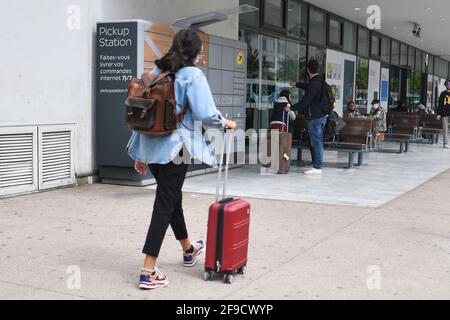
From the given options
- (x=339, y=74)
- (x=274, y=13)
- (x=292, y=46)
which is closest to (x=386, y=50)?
(x=339, y=74)

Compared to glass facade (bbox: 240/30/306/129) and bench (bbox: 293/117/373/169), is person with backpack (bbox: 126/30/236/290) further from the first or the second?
glass facade (bbox: 240/30/306/129)

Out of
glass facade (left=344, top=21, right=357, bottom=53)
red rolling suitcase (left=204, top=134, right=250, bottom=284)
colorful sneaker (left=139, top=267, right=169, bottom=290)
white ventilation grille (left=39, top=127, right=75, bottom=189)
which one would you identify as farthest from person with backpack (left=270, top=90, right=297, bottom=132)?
glass facade (left=344, top=21, right=357, bottom=53)

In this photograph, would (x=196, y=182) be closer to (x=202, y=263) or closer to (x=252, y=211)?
(x=252, y=211)

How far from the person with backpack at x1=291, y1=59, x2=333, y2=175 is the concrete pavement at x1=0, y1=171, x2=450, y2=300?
2792mm

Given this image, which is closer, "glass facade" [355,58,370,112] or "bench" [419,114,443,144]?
"bench" [419,114,443,144]

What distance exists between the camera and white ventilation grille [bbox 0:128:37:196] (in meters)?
7.34

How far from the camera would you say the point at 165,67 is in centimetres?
413

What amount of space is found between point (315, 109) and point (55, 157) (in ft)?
14.8

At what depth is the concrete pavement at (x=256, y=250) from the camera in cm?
411

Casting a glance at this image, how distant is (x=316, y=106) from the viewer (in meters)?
10.4

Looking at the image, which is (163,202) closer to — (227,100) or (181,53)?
(181,53)

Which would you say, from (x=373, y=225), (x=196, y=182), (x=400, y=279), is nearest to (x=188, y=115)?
(x=400, y=279)

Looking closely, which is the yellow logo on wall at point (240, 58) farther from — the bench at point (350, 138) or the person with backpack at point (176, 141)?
the person with backpack at point (176, 141)

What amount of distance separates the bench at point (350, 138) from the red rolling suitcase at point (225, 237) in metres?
7.40
